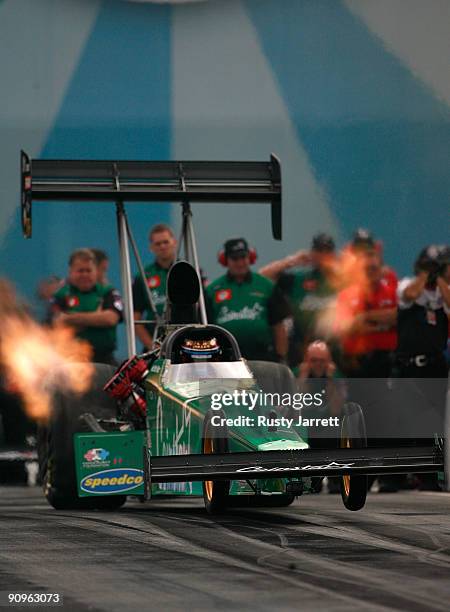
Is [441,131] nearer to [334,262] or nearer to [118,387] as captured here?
[334,262]

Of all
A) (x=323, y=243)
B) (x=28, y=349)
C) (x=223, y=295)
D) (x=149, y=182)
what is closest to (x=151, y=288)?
(x=223, y=295)

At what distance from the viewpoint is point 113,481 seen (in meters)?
11.5

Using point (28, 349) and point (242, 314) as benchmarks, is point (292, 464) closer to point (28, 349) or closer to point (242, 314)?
point (28, 349)

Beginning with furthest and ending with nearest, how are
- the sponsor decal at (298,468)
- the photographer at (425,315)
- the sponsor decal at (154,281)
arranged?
the sponsor decal at (154,281) → the photographer at (425,315) → the sponsor decal at (298,468)

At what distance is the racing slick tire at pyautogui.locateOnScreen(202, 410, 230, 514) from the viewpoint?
11.7 metres

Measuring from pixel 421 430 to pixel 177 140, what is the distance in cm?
446

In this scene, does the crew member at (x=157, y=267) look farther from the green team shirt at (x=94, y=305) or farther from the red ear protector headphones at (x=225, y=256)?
the red ear protector headphones at (x=225, y=256)

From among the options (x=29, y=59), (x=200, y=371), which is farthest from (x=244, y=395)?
(x=29, y=59)

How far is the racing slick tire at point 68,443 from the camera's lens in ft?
44.9

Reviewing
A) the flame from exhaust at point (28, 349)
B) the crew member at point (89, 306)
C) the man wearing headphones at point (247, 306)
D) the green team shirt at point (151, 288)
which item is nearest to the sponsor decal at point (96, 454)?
the flame from exhaust at point (28, 349)

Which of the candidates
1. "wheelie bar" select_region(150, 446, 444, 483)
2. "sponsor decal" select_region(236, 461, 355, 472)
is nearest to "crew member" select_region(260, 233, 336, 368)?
"wheelie bar" select_region(150, 446, 444, 483)

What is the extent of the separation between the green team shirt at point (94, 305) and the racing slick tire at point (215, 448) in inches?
220

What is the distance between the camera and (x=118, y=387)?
13570 millimetres

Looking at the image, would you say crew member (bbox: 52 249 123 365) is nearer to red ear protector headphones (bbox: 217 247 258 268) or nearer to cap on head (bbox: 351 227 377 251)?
red ear protector headphones (bbox: 217 247 258 268)
